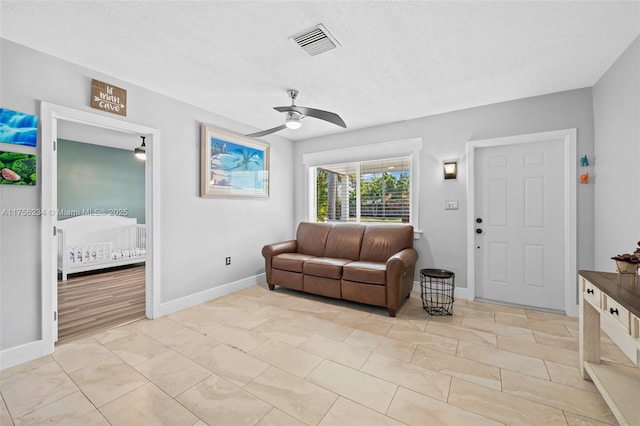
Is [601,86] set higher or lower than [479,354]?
higher

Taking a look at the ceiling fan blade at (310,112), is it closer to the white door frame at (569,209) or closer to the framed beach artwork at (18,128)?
the framed beach artwork at (18,128)

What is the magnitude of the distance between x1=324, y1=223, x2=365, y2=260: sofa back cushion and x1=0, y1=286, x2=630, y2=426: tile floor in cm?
119

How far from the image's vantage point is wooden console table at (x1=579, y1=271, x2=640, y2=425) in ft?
4.49

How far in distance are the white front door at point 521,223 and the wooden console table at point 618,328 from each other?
1.06m

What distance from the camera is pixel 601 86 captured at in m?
2.68

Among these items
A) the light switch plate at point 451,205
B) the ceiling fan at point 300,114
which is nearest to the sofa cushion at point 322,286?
the light switch plate at point 451,205

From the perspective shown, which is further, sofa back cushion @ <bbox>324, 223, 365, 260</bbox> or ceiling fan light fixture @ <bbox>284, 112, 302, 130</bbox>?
sofa back cushion @ <bbox>324, 223, 365, 260</bbox>

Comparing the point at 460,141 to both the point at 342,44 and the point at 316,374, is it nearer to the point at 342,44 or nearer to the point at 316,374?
the point at 342,44

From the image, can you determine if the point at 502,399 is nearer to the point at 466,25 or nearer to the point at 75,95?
the point at 466,25

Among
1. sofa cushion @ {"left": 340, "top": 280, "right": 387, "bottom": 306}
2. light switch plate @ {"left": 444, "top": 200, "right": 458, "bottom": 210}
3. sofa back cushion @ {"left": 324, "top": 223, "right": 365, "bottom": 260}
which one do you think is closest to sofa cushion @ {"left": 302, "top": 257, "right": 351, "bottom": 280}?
sofa cushion @ {"left": 340, "top": 280, "right": 387, "bottom": 306}

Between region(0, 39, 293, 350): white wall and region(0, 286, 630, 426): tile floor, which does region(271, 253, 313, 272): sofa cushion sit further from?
region(0, 286, 630, 426): tile floor

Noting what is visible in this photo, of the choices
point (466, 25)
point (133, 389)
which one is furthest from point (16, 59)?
point (466, 25)

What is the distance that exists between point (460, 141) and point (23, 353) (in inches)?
197

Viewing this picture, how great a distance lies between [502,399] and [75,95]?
4170 mm
